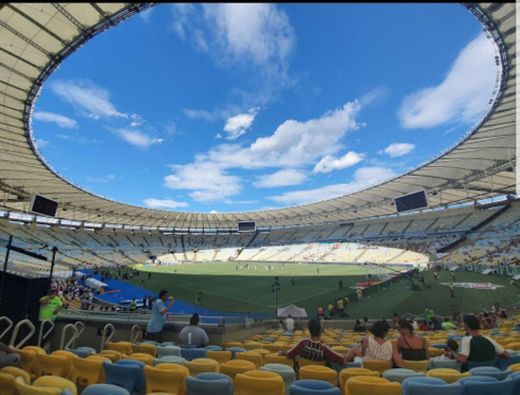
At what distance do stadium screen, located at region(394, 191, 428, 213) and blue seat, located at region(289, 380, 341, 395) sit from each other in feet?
124

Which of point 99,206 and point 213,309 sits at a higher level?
point 99,206

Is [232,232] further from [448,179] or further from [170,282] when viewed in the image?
[448,179]

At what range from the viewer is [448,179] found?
1559 inches

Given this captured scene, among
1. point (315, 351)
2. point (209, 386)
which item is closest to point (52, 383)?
point (209, 386)

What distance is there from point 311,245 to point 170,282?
3990 cm

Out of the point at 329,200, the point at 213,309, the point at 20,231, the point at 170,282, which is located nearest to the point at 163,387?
the point at 213,309

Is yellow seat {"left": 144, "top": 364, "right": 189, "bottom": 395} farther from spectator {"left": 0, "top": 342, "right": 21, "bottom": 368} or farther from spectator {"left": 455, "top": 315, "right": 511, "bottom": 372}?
spectator {"left": 455, "top": 315, "right": 511, "bottom": 372}

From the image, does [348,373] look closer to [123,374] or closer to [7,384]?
[123,374]

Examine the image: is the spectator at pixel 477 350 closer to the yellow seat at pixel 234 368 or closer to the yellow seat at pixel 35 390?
the yellow seat at pixel 234 368

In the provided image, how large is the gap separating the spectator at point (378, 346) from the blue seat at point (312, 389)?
6.56 feet

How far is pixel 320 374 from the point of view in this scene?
13.4ft

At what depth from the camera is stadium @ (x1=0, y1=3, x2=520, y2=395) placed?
4.38m

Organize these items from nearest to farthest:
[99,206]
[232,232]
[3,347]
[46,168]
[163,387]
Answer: [163,387]
[3,347]
[46,168]
[99,206]
[232,232]

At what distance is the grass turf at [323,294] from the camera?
22875 millimetres
